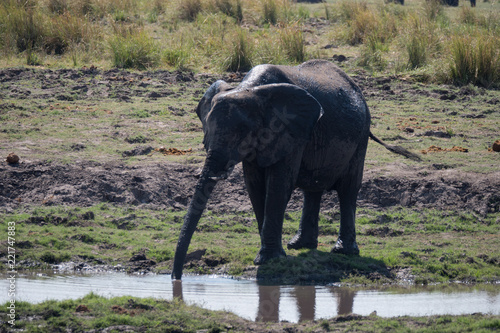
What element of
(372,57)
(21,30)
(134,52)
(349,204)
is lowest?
(349,204)

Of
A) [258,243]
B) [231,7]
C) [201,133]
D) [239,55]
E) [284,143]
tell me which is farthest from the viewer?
[231,7]

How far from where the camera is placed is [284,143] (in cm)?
778

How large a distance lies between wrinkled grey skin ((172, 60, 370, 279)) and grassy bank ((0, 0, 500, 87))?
7394 millimetres

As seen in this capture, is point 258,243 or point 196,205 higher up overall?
point 196,205

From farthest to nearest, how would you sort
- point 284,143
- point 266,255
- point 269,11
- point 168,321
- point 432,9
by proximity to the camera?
1. point 432,9
2. point 269,11
3. point 266,255
4. point 284,143
5. point 168,321

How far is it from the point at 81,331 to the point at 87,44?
12.2 metres

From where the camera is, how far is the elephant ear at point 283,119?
25.2 ft

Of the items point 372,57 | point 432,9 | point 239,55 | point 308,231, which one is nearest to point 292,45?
point 239,55

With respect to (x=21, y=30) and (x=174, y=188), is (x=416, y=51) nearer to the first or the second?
(x=174, y=188)

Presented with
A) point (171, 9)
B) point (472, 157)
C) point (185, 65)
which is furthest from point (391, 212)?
point (171, 9)

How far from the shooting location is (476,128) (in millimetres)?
12945

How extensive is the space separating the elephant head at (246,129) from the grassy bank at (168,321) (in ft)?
3.54

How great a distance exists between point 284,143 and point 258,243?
173 centimetres

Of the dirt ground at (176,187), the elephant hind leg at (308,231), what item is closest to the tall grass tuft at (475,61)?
the dirt ground at (176,187)
